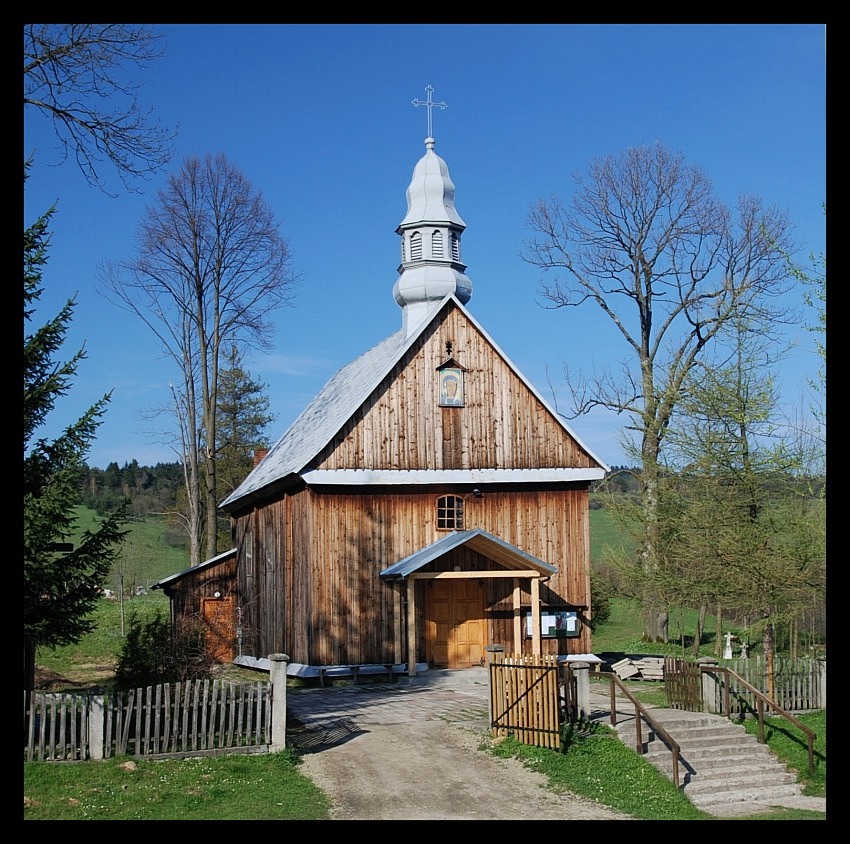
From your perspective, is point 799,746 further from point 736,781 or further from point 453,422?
point 453,422

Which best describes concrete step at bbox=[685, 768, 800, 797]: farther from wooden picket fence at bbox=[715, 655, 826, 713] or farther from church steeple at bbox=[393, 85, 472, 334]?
church steeple at bbox=[393, 85, 472, 334]

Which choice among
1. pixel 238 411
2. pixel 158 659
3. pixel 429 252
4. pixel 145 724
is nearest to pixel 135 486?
pixel 238 411

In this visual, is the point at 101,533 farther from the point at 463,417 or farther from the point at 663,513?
the point at 663,513

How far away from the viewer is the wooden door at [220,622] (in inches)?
1233

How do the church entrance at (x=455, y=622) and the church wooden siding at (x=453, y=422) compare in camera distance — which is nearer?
the church wooden siding at (x=453, y=422)

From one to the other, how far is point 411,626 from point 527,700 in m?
7.00

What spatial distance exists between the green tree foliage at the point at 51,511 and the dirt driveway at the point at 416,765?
4033 millimetres

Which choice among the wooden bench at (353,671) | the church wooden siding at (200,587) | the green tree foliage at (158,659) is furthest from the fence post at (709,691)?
the church wooden siding at (200,587)

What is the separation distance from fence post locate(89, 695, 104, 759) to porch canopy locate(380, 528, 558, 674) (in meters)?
9.47

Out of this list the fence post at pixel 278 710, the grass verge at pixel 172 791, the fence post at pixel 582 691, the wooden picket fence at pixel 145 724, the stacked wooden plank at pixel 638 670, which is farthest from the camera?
the stacked wooden plank at pixel 638 670

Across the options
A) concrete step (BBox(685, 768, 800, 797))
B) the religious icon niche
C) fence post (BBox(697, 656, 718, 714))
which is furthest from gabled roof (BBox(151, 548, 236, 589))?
concrete step (BBox(685, 768, 800, 797))

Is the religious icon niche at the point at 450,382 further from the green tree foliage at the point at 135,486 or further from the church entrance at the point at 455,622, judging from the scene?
the green tree foliage at the point at 135,486

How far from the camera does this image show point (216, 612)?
3188 cm

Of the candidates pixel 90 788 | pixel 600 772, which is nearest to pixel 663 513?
pixel 600 772
